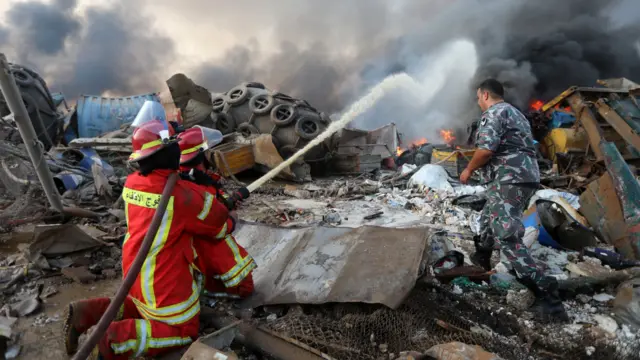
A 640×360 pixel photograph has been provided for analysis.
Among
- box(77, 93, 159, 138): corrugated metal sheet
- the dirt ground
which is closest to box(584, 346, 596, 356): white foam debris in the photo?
the dirt ground

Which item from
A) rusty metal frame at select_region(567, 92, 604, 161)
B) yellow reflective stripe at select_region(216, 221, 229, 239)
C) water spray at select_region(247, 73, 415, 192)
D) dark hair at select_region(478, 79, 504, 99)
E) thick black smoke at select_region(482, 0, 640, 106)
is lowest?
yellow reflective stripe at select_region(216, 221, 229, 239)

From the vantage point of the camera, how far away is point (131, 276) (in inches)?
82.4

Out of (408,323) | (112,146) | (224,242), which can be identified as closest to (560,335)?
(408,323)

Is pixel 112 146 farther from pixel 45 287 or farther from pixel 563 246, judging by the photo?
pixel 563 246

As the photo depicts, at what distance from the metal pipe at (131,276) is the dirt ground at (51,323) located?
84cm

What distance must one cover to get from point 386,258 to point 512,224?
41.5 inches

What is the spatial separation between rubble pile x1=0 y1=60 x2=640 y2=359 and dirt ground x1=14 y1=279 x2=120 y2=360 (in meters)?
0.03

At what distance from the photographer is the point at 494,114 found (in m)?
3.12

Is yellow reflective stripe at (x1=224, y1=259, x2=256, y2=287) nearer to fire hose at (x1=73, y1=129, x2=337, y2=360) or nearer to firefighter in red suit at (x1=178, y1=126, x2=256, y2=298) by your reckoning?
firefighter in red suit at (x1=178, y1=126, x2=256, y2=298)

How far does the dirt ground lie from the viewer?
2613 millimetres

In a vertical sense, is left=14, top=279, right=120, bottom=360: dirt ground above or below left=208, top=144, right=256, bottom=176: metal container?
below

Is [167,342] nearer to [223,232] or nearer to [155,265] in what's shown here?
[155,265]

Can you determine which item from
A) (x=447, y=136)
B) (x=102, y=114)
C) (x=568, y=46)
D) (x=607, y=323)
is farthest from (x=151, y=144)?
A: (x=568, y=46)

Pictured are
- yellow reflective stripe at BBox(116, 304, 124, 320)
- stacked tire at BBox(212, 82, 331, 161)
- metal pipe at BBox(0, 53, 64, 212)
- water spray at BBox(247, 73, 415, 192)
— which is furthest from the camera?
stacked tire at BBox(212, 82, 331, 161)
